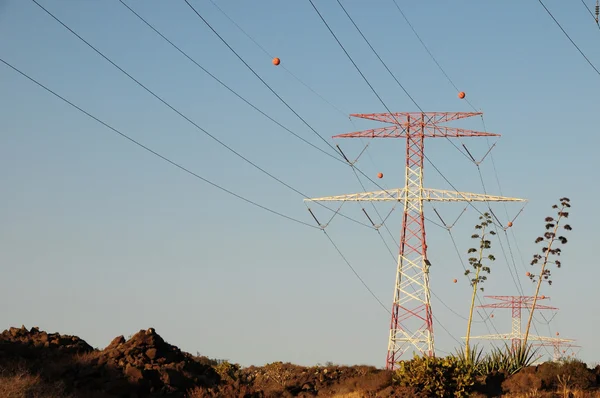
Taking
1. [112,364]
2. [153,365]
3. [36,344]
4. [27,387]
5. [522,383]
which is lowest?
[27,387]

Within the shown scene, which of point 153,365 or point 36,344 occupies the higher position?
point 36,344

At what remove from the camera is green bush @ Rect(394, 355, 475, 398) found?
137ft

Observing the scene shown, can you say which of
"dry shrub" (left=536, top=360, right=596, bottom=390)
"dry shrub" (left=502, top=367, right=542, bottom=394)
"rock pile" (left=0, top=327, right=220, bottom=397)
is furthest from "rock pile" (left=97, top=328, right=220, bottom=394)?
"dry shrub" (left=536, top=360, right=596, bottom=390)

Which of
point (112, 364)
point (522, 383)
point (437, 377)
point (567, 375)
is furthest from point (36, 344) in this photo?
point (567, 375)

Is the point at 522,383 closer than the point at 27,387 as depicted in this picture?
No

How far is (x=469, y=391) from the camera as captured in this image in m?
42.1

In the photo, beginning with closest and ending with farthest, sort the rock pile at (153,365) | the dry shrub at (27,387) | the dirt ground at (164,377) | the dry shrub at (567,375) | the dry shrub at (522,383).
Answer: the dry shrub at (27,387), the dirt ground at (164,377), the rock pile at (153,365), the dry shrub at (522,383), the dry shrub at (567,375)

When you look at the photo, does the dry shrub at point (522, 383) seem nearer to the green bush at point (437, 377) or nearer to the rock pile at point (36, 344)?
A: the green bush at point (437, 377)

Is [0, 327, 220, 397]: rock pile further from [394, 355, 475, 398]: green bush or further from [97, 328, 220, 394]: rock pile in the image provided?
[394, 355, 475, 398]: green bush

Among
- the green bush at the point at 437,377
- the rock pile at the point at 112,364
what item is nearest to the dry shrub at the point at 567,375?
the green bush at the point at 437,377

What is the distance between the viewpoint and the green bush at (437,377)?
41906 millimetres

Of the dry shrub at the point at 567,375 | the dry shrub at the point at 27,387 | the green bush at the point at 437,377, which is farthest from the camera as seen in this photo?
the dry shrub at the point at 567,375

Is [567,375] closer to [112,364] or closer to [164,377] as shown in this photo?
[164,377]

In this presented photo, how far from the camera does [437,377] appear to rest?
139 feet
